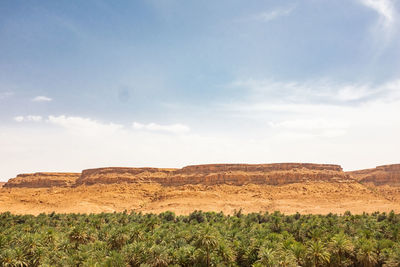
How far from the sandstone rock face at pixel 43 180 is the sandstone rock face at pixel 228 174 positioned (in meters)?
17.5

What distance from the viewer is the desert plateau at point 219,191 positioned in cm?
10550

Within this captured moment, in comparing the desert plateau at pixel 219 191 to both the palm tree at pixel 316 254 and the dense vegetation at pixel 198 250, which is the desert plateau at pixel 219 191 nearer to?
the dense vegetation at pixel 198 250

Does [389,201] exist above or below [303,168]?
below

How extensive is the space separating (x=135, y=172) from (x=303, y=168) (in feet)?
277

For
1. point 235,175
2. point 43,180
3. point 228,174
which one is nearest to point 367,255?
point 235,175

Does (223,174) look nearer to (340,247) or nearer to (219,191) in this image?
(219,191)

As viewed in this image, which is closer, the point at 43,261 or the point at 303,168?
the point at 43,261

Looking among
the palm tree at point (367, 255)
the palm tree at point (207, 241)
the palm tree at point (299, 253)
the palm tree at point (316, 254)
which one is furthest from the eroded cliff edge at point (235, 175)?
the palm tree at point (207, 241)

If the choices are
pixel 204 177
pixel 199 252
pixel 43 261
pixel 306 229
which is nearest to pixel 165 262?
pixel 199 252

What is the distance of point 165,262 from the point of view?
4247 centimetres

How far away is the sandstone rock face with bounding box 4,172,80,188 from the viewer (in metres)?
164

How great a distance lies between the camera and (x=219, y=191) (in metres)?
126

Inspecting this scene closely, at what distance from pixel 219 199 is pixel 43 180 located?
110537mm

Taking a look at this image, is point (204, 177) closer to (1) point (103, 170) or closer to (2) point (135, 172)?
(2) point (135, 172)
